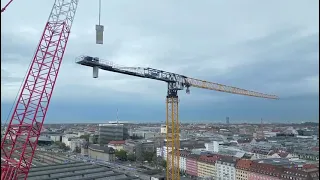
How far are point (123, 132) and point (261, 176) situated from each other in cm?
5572

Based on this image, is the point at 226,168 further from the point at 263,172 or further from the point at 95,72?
the point at 95,72

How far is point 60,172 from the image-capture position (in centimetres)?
3173

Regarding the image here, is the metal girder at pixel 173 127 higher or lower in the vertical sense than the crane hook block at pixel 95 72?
lower

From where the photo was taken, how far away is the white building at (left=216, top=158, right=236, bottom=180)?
43.9 m

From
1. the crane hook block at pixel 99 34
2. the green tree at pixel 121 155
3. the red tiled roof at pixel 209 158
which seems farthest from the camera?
the green tree at pixel 121 155

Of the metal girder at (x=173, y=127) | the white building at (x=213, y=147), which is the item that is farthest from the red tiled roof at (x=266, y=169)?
the white building at (x=213, y=147)

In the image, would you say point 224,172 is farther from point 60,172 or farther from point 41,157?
point 41,157

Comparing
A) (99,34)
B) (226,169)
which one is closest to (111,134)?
(226,169)

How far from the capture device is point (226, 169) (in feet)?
148

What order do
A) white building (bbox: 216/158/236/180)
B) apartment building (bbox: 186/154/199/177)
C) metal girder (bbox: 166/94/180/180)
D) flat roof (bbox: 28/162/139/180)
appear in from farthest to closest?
1. apartment building (bbox: 186/154/199/177)
2. white building (bbox: 216/158/236/180)
3. flat roof (bbox: 28/162/139/180)
4. metal girder (bbox: 166/94/180/180)

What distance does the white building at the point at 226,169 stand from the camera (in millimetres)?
43938

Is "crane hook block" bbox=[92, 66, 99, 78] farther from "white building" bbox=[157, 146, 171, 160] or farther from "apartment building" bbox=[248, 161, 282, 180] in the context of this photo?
"white building" bbox=[157, 146, 171, 160]

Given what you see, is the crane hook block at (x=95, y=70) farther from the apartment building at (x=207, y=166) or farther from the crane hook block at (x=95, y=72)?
the apartment building at (x=207, y=166)

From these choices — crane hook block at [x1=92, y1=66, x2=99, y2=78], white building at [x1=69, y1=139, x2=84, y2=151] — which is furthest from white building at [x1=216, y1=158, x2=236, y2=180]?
white building at [x1=69, y1=139, x2=84, y2=151]
